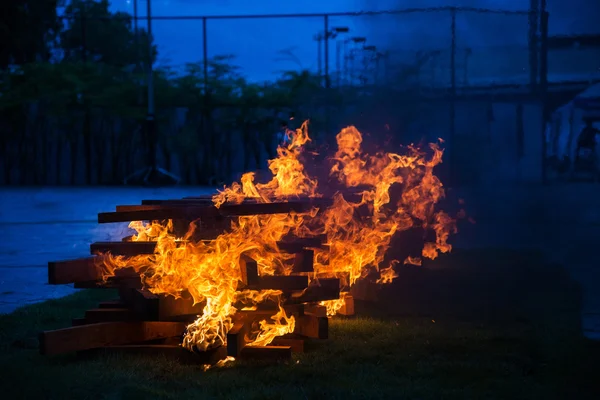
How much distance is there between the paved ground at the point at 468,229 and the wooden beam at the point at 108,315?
168 centimetres

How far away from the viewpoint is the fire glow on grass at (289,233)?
14.6ft

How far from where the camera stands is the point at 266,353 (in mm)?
4195

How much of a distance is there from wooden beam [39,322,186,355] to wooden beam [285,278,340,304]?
0.66m

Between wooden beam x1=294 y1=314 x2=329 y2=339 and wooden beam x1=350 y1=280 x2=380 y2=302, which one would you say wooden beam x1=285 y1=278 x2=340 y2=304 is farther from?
wooden beam x1=350 y1=280 x2=380 y2=302

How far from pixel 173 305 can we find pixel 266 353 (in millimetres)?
586

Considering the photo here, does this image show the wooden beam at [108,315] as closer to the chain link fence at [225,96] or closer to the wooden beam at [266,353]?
the wooden beam at [266,353]

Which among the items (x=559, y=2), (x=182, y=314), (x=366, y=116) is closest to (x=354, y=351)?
(x=182, y=314)

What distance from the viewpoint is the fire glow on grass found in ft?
14.6

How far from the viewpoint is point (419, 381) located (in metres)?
3.82

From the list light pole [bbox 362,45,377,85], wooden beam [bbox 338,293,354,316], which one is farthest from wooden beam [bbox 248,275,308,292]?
light pole [bbox 362,45,377,85]

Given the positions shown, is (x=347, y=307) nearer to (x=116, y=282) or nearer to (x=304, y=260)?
(x=304, y=260)

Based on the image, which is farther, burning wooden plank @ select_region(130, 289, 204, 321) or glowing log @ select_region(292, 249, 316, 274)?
glowing log @ select_region(292, 249, 316, 274)

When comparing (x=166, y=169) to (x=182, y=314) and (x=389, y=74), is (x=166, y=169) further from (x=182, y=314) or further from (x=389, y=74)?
(x=182, y=314)

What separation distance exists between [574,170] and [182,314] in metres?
14.7
